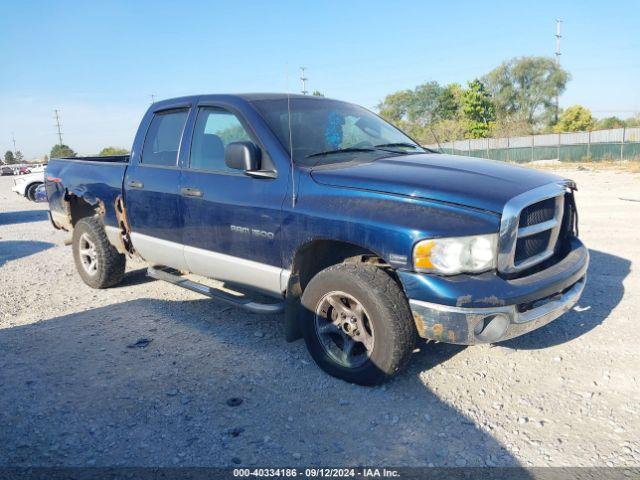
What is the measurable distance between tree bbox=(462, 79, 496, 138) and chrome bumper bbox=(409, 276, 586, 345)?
55032 millimetres

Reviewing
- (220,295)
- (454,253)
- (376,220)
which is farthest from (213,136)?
(454,253)

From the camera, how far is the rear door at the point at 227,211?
369 cm

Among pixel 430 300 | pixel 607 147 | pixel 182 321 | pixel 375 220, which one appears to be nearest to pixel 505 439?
pixel 430 300

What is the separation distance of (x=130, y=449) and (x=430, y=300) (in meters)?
1.84

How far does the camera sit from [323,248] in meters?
3.64

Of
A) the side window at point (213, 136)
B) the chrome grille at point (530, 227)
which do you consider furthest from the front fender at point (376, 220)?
the side window at point (213, 136)

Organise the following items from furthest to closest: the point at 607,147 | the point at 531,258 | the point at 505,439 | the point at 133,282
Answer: the point at 607,147 → the point at 133,282 → the point at 531,258 → the point at 505,439

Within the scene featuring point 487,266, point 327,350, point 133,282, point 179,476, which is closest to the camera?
point 179,476

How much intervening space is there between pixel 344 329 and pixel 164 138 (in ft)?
8.74

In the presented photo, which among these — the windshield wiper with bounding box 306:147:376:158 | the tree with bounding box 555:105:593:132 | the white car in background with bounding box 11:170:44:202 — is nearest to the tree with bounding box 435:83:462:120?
the tree with bounding box 555:105:593:132

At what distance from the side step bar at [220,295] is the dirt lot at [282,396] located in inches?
14.9

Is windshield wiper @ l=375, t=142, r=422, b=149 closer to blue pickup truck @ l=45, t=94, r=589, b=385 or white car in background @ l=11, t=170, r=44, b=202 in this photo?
blue pickup truck @ l=45, t=94, r=589, b=385

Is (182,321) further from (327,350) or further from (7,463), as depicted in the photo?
(7,463)

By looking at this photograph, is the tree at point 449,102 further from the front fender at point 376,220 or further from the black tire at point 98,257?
the front fender at point 376,220
